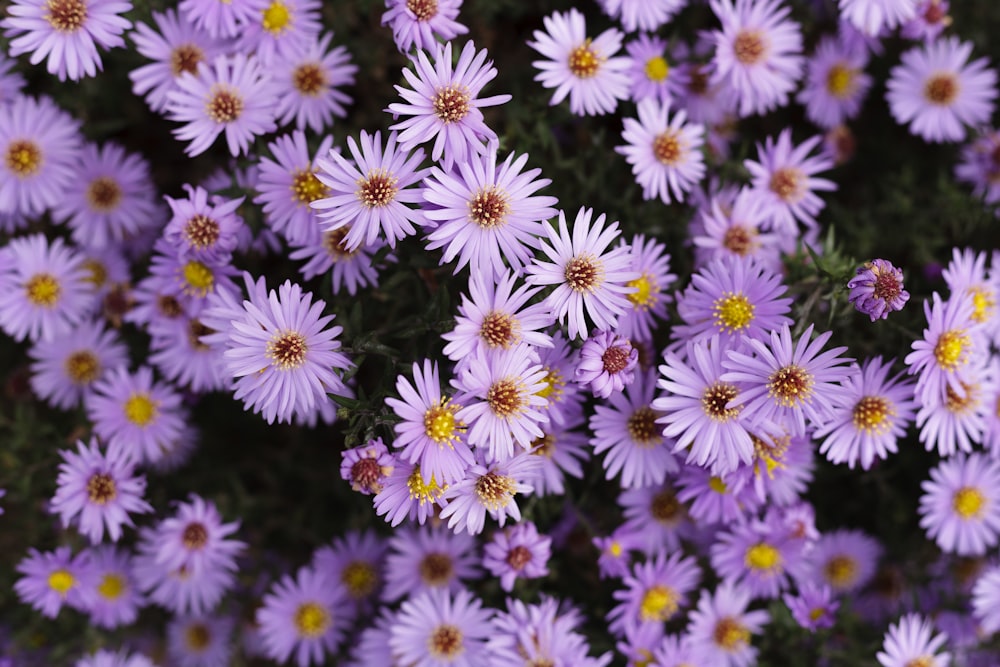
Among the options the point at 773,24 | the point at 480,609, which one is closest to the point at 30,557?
the point at 480,609

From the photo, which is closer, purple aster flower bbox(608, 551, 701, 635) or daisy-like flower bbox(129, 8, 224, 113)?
daisy-like flower bbox(129, 8, 224, 113)

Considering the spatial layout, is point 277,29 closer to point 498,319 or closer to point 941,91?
point 498,319

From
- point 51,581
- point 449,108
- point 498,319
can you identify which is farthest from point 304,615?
point 449,108

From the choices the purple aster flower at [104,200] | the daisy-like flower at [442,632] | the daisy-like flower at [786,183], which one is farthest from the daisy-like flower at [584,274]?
the purple aster flower at [104,200]

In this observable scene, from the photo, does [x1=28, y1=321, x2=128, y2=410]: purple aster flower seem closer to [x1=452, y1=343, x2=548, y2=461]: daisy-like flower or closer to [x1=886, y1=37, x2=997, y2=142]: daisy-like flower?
[x1=452, y1=343, x2=548, y2=461]: daisy-like flower

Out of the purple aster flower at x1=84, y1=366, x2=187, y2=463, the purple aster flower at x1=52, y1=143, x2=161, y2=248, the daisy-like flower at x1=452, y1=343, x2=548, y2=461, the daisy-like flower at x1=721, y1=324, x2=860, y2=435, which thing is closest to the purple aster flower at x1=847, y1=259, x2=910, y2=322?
the daisy-like flower at x1=721, y1=324, x2=860, y2=435

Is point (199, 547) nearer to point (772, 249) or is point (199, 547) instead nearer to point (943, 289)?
point (772, 249)

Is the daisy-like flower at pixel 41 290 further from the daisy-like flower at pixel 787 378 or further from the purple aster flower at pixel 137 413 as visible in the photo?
the daisy-like flower at pixel 787 378
